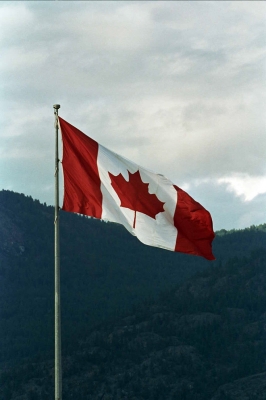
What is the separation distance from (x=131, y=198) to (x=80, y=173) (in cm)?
218

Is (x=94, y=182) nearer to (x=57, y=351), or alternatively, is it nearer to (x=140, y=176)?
(x=140, y=176)

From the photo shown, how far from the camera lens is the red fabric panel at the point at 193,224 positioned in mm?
35094

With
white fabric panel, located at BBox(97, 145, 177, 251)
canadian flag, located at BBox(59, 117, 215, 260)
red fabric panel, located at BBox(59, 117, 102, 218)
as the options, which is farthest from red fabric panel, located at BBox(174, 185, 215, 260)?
red fabric panel, located at BBox(59, 117, 102, 218)

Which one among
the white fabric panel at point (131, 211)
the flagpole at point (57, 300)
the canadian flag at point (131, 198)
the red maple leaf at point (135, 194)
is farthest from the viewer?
the red maple leaf at point (135, 194)

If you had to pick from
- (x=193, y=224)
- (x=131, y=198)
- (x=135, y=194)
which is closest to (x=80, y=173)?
(x=131, y=198)

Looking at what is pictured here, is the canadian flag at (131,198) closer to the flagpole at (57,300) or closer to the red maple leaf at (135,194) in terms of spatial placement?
the red maple leaf at (135,194)

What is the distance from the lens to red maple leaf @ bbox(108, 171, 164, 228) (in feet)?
113

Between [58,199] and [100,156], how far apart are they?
2884 millimetres

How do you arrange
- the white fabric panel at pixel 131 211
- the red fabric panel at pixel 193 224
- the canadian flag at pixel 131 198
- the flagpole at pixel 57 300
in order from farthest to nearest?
the red fabric panel at pixel 193 224
the white fabric panel at pixel 131 211
the canadian flag at pixel 131 198
the flagpole at pixel 57 300

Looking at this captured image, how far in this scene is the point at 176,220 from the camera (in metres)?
35.3

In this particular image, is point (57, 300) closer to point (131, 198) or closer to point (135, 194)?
point (131, 198)

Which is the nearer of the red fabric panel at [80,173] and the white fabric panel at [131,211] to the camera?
the red fabric panel at [80,173]

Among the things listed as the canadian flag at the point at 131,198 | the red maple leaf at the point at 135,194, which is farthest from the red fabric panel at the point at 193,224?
the red maple leaf at the point at 135,194

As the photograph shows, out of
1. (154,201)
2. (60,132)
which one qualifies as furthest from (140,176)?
(60,132)
